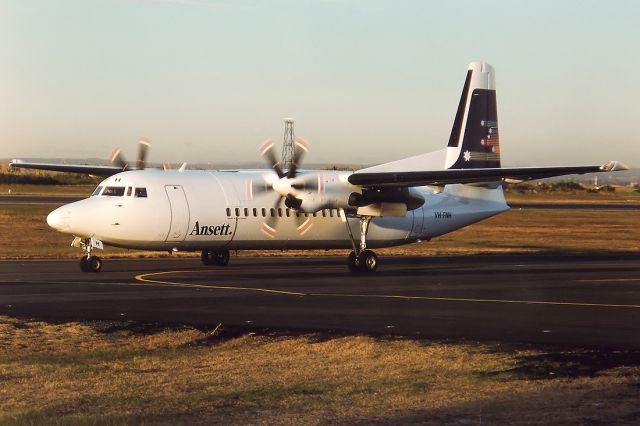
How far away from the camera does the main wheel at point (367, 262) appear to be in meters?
A: 32.5

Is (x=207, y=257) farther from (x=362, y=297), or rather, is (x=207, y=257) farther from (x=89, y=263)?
(x=362, y=297)

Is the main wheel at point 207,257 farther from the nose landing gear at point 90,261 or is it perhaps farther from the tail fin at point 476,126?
the tail fin at point 476,126

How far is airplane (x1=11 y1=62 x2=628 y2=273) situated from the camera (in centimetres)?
3122

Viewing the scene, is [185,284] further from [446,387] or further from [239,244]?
[446,387]

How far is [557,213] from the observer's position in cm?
7719

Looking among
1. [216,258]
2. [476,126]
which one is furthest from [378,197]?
[476,126]

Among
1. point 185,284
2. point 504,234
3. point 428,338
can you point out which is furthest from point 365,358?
point 504,234

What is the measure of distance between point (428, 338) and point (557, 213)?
6268cm

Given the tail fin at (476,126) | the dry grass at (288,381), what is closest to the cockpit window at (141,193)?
the tail fin at (476,126)

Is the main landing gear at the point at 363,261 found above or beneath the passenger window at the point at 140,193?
beneath

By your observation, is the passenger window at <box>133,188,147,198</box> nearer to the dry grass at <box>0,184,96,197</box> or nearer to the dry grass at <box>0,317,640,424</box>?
the dry grass at <box>0,317,640,424</box>

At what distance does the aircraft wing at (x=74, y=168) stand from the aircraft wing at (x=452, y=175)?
1056cm

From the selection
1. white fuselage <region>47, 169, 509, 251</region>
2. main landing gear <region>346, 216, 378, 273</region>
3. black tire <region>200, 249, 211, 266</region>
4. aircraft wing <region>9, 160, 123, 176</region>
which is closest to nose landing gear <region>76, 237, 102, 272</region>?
white fuselage <region>47, 169, 509, 251</region>

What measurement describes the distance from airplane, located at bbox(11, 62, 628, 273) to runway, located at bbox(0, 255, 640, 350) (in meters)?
1.03
